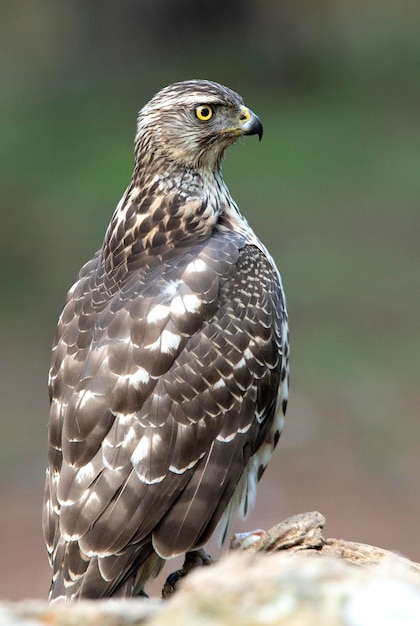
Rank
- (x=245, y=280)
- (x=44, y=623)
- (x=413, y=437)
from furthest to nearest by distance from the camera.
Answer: (x=413, y=437)
(x=245, y=280)
(x=44, y=623)

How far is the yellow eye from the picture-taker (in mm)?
6219

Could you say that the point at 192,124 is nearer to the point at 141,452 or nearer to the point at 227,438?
the point at 227,438

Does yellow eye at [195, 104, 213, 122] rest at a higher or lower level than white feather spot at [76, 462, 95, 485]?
higher

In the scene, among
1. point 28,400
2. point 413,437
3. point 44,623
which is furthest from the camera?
point 28,400

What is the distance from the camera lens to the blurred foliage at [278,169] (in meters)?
14.4

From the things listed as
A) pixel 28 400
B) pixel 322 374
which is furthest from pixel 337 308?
pixel 28 400

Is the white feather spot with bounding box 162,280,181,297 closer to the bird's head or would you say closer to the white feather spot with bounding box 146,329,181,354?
the white feather spot with bounding box 146,329,181,354

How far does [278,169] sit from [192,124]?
567 inches

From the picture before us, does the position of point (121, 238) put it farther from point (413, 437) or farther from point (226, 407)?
point (413, 437)

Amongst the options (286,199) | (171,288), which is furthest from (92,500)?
(286,199)

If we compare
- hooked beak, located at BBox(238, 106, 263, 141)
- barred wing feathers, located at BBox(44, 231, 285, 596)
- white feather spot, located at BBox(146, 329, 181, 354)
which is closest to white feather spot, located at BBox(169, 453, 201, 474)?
barred wing feathers, located at BBox(44, 231, 285, 596)

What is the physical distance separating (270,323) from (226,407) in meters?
0.52

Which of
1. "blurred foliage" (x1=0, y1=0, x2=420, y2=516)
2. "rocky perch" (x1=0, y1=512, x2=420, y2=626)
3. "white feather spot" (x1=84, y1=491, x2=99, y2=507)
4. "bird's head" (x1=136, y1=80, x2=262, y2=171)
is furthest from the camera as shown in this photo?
"blurred foliage" (x1=0, y1=0, x2=420, y2=516)

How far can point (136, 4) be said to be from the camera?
78.0ft
